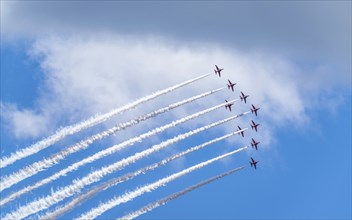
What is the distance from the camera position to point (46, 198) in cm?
13012

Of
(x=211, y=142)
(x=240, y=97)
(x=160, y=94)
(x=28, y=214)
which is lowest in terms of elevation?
(x=28, y=214)

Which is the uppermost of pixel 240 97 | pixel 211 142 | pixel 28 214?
pixel 240 97

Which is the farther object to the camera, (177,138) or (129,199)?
(177,138)

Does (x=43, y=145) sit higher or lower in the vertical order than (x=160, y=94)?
lower

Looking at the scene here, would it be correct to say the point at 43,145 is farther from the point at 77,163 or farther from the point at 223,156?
the point at 223,156

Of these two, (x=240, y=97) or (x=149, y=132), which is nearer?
(x=149, y=132)

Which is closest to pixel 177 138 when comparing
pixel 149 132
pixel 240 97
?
pixel 149 132

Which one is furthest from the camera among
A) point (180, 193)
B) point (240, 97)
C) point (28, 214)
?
point (240, 97)

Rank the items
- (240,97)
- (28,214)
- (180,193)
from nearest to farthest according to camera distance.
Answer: (28,214), (180,193), (240,97)

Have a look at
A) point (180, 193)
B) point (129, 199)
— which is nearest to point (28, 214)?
point (129, 199)

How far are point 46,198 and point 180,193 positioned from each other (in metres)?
22.3

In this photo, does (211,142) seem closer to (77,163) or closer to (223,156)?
(223,156)

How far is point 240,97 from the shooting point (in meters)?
181

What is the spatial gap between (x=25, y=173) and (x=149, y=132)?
22.8 metres
